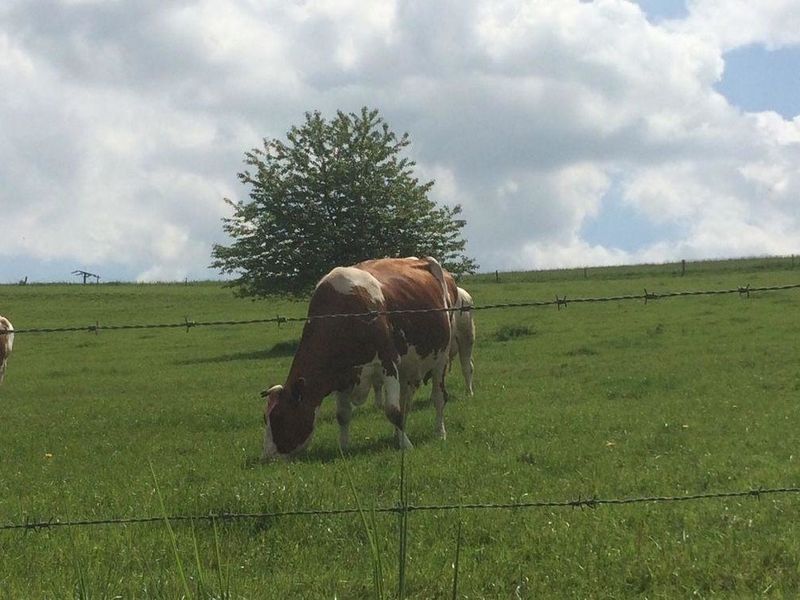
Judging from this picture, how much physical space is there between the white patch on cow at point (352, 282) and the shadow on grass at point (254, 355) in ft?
59.8

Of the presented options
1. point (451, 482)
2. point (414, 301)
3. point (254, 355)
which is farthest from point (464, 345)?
point (254, 355)

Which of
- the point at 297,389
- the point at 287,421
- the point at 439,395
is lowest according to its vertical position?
the point at 287,421

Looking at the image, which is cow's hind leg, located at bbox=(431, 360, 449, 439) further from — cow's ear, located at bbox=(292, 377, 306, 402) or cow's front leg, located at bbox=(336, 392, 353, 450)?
cow's ear, located at bbox=(292, 377, 306, 402)

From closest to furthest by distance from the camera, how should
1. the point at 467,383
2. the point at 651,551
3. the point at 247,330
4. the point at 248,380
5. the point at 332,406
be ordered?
the point at 651,551
the point at 332,406
the point at 467,383
the point at 248,380
the point at 247,330

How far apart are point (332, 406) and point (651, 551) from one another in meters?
11.1

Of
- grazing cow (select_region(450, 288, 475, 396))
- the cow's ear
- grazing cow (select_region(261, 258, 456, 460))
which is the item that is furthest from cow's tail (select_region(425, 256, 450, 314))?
the cow's ear

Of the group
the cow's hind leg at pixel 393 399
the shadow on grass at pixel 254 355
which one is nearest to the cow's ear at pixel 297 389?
the cow's hind leg at pixel 393 399

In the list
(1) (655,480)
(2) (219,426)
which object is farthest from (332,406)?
(1) (655,480)

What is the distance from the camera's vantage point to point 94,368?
1235 inches

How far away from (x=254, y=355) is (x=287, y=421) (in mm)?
21892

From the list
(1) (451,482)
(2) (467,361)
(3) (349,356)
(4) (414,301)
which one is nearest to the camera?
(1) (451,482)

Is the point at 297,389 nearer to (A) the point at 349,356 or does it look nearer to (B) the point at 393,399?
(A) the point at 349,356

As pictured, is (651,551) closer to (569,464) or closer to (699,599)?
(699,599)

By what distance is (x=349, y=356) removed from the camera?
12250 mm
